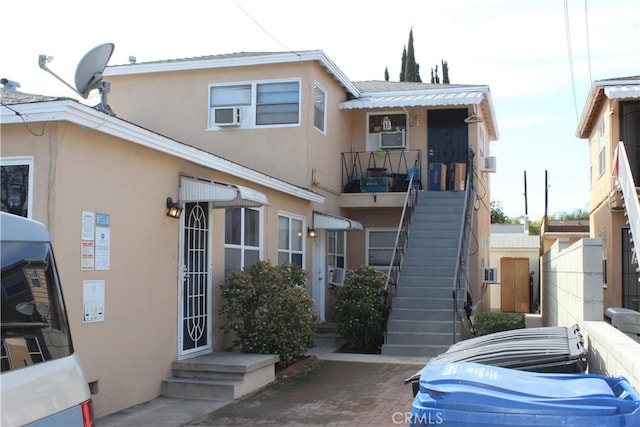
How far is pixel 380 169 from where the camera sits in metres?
16.6

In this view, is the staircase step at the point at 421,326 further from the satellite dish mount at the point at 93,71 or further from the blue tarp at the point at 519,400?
the blue tarp at the point at 519,400

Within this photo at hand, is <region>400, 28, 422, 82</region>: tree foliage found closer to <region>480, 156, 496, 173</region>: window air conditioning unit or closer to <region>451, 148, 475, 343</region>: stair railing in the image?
<region>480, 156, 496, 173</region>: window air conditioning unit

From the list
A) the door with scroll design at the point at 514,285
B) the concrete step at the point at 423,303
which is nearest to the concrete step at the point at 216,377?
the concrete step at the point at 423,303

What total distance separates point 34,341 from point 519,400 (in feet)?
8.40

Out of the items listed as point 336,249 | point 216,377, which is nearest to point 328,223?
point 336,249

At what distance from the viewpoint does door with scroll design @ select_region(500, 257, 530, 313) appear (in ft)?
84.4

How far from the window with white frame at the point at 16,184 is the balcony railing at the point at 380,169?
10.2m

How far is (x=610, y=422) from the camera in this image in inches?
141

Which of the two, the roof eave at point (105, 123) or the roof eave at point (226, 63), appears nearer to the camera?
the roof eave at point (105, 123)

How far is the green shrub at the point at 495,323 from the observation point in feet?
44.5

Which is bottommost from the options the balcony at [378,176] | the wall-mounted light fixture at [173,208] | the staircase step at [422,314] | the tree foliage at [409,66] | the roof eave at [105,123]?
the staircase step at [422,314]

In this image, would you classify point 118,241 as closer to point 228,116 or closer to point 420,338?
point 420,338

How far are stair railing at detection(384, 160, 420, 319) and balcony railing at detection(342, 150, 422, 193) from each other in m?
0.19

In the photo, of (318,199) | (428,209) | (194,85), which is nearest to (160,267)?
(318,199)
